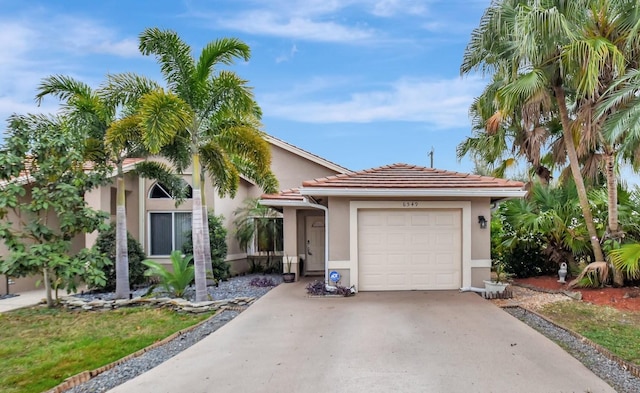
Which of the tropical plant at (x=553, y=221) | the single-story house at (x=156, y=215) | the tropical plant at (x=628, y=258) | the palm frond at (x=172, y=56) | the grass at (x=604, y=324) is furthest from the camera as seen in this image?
the single-story house at (x=156, y=215)

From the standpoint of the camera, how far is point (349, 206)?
33.8 ft

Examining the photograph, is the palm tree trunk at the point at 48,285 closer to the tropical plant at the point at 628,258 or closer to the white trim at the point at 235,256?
the white trim at the point at 235,256

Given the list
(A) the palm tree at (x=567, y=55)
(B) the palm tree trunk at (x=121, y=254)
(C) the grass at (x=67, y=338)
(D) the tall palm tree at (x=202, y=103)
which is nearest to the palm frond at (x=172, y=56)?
(D) the tall palm tree at (x=202, y=103)

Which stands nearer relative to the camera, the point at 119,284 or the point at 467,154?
the point at 119,284

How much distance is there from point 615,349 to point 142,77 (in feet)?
39.0

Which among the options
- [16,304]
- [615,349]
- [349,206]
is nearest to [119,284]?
[16,304]

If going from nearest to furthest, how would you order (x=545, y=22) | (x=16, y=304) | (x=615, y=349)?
(x=615, y=349)
(x=545, y=22)
(x=16, y=304)

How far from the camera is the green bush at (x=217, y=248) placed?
532 inches

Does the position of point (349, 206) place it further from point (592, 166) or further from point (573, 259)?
point (592, 166)

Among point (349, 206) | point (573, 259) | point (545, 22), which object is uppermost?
point (545, 22)

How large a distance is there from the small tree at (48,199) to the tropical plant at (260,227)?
6.15 m

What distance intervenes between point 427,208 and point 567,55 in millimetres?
5168

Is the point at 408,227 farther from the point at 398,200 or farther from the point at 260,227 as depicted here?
the point at 260,227

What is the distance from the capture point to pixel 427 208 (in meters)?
A: 10.4
